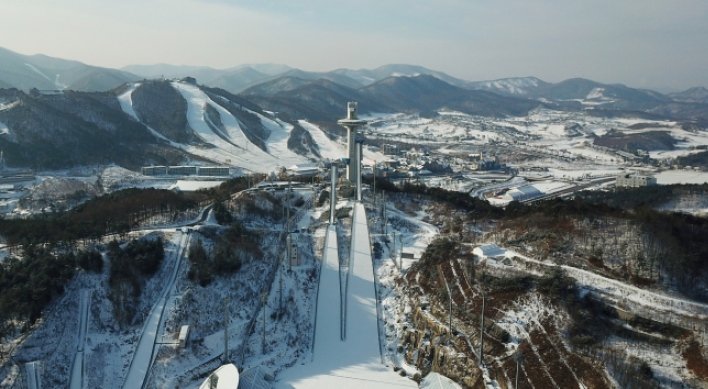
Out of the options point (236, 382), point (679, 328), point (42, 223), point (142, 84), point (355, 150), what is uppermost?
point (142, 84)

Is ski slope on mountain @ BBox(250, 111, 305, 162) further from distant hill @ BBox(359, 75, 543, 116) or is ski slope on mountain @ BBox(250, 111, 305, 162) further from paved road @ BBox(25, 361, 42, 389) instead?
distant hill @ BBox(359, 75, 543, 116)

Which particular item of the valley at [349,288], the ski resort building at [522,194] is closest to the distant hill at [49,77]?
the valley at [349,288]

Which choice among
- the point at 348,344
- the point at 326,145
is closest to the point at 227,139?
the point at 326,145

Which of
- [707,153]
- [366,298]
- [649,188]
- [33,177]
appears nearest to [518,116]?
[707,153]

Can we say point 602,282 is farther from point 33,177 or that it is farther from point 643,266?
point 33,177

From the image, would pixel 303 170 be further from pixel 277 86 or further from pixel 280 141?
pixel 277 86

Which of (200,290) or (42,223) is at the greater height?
(42,223)

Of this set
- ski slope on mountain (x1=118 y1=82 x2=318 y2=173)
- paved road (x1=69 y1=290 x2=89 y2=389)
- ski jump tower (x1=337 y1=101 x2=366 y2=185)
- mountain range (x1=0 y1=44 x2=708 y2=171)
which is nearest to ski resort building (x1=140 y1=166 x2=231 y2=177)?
mountain range (x1=0 y1=44 x2=708 y2=171)
